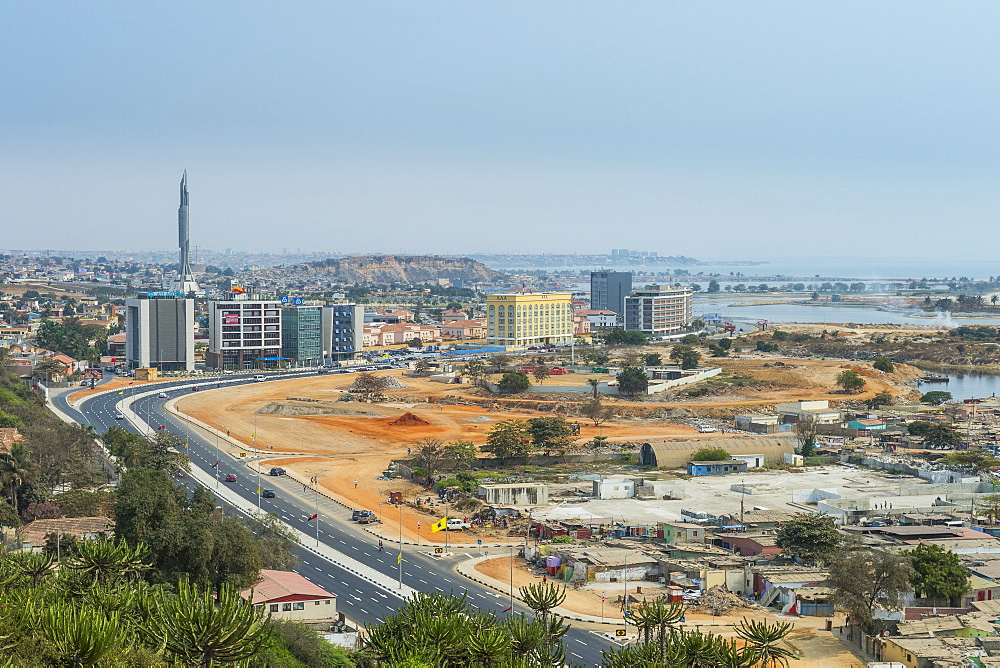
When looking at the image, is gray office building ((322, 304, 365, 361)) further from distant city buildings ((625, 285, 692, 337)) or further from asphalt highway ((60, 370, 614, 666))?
asphalt highway ((60, 370, 614, 666))

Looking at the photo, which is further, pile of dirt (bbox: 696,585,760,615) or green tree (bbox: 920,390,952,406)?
green tree (bbox: 920,390,952,406)

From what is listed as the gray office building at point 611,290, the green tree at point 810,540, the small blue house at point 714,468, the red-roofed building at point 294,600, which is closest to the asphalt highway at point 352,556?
the red-roofed building at point 294,600

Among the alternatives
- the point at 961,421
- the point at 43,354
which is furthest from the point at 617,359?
the point at 43,354

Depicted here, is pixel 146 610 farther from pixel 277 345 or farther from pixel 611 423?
pixel 277 345

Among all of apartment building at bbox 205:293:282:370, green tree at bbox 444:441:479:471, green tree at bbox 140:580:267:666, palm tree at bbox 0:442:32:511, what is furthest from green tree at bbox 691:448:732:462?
apartment building at bbox 205:293:282:370

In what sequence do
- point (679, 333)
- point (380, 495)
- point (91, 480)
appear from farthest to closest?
point (679, 333) < point (380, 495) < point (91, 480)

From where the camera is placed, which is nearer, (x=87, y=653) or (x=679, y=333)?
(x=87, y=653)

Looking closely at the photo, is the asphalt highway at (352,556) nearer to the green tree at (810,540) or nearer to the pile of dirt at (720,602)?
the pile of dirt at (720,602)
